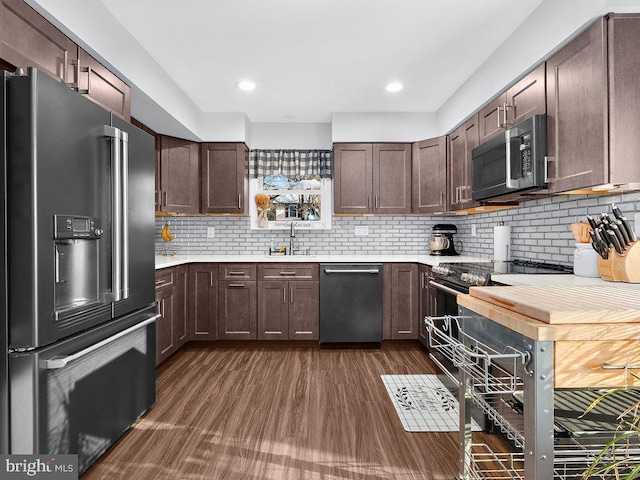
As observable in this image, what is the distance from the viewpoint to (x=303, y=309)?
12.8ft

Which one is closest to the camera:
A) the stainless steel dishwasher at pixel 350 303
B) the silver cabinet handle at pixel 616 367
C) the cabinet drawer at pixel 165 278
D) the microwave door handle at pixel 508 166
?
the silver cabinet handle at pixel 616 367

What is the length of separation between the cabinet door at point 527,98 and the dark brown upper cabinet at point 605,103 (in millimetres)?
249

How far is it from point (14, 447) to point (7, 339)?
0.42 meters

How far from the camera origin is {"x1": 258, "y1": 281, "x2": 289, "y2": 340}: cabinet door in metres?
3.91

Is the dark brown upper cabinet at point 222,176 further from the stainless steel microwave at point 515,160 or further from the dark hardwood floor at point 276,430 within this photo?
the stainless steel microwave at point 515,160

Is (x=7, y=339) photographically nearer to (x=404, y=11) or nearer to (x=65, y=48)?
(x=65, y=48)

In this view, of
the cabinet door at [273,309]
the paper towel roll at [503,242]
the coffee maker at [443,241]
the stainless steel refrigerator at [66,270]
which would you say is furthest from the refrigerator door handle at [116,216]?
the coffee maker at [443,241]

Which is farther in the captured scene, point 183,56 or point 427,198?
point 427,198

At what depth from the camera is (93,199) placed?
1771mm

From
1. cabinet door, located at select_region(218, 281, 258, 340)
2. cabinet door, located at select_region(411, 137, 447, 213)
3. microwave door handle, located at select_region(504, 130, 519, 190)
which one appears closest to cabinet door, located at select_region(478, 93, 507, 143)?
microwave door handle, located at select_region(504, 130, 519, 190)

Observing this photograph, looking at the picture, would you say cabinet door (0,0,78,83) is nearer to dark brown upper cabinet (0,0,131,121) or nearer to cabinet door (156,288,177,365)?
dark brown upper cabinet (0,0,131,121)

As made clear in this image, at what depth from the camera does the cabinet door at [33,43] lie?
5.13 feet

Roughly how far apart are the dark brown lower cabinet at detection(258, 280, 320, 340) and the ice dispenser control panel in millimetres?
2258

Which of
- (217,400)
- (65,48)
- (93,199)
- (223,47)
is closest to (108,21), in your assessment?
(65,48)
